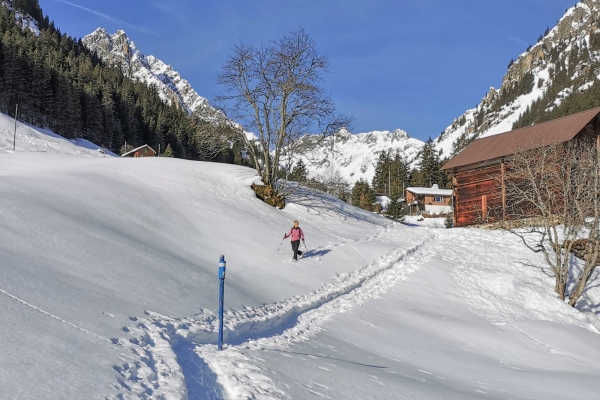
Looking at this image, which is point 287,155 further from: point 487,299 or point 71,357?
point 71,357

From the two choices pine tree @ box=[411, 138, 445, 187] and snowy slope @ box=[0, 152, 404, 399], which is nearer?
snowy slope @ box=[0, 152, 404, 399]

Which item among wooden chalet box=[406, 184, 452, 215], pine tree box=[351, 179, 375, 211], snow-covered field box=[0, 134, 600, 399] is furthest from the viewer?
wooden chalet box=[406, 184, 452, 215]

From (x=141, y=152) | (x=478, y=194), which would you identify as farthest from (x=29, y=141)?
(x=478, y=194)

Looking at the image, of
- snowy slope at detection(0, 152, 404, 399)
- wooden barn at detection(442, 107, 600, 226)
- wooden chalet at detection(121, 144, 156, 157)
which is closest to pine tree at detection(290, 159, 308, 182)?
snowy slope at detection(0, 152, 404, 399)

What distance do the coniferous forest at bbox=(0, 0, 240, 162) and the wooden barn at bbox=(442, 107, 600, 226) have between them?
3970 cm

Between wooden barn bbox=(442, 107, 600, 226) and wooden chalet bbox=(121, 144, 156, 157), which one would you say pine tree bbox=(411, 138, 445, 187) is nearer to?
wooden chalet bbox=(121, 144, 156, 157)

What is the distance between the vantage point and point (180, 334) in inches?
268

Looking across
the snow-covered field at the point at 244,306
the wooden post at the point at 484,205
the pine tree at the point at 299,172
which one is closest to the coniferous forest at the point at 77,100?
the pine tree at the point at 299,172

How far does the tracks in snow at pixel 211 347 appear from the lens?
4.80 meters

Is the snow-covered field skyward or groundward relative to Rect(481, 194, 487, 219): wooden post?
groundward

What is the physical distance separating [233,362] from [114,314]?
188 centimetres

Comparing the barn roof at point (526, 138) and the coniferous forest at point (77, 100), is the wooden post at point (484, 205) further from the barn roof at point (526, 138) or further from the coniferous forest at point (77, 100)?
the coniferous forest at point (77, 100)

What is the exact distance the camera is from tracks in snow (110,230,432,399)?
4.80 m

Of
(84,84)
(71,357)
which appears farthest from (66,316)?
(84,84)
